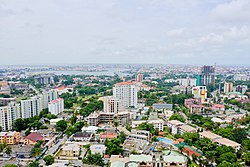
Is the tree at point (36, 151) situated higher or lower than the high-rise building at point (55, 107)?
lower

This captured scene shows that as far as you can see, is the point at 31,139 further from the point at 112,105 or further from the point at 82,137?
the point at 112,105

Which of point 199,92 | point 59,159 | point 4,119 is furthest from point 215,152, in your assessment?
point 199,92

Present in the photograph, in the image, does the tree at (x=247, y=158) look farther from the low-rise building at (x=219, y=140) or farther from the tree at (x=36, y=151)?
the tree at (x=36, y=151)

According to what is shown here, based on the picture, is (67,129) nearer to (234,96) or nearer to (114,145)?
(114,145)

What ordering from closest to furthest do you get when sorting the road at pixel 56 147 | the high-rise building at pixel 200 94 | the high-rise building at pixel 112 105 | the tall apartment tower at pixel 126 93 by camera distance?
the road at pixel 56 147 → the high-rise building at pixel 112 105 → the tall apartment tower at pixel 126 93 → the high-rise building at pixel 200 94

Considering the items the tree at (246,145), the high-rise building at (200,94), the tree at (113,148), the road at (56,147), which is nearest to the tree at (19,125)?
the road at (56,147)

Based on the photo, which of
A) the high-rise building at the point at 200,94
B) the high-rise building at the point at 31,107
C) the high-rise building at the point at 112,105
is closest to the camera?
the high-rise building at the point at 31,107
